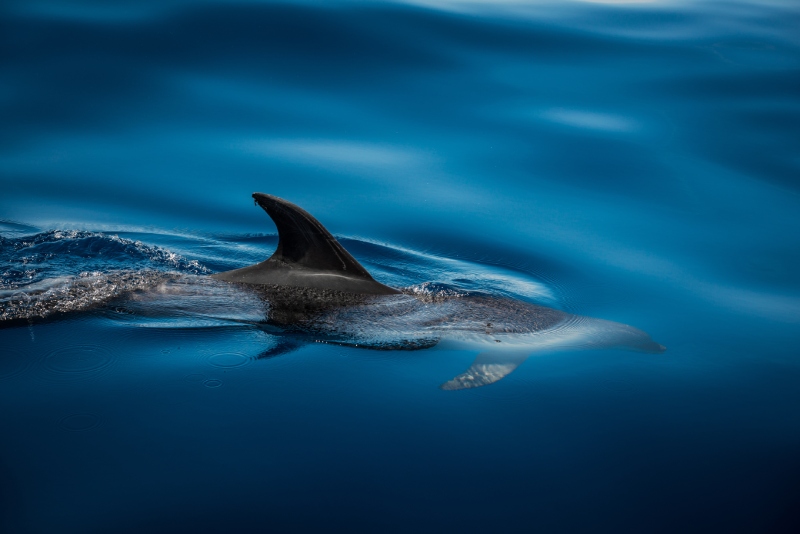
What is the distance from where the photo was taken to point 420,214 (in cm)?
897

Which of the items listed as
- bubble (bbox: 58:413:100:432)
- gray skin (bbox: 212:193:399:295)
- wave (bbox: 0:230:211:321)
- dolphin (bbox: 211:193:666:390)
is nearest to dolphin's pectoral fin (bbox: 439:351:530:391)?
dolphin (bbox: 211:193:666:390)

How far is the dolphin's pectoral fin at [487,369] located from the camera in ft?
17.8

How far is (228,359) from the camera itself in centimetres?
537

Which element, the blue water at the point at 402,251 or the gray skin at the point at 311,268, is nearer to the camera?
the blue water at the point at 402,251

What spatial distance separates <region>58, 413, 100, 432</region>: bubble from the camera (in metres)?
4.30

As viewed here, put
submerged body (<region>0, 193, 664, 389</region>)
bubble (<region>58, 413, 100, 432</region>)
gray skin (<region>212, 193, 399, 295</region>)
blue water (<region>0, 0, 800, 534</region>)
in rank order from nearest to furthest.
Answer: blue water (<region>0, 0, 800, 534</region>)
bubble (<region>58, 413, 100, 432</region>)
submerged body (<region>0, 193, 664, 389</region>)
gray skin (<region>212, 193, 399, 295</region>)

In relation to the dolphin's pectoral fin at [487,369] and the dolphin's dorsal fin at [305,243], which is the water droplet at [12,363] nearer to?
the dolphin's dorsal fin at [305,243]

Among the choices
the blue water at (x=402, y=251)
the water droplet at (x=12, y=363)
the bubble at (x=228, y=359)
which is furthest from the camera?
the bubble at (x=228, y=359)

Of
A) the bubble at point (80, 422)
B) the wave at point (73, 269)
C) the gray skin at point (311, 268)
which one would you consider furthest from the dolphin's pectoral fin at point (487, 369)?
the wave at point (73, 269)

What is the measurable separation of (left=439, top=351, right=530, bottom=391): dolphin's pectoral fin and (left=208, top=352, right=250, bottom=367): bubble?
4.85 ft

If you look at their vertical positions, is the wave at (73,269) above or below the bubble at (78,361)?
above

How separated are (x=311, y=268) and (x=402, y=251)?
1.66 metres

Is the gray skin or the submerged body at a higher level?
the gray skin

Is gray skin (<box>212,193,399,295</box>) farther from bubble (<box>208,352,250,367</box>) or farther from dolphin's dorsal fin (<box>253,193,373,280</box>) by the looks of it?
bubble (<box>208,352,250,367</box>)
